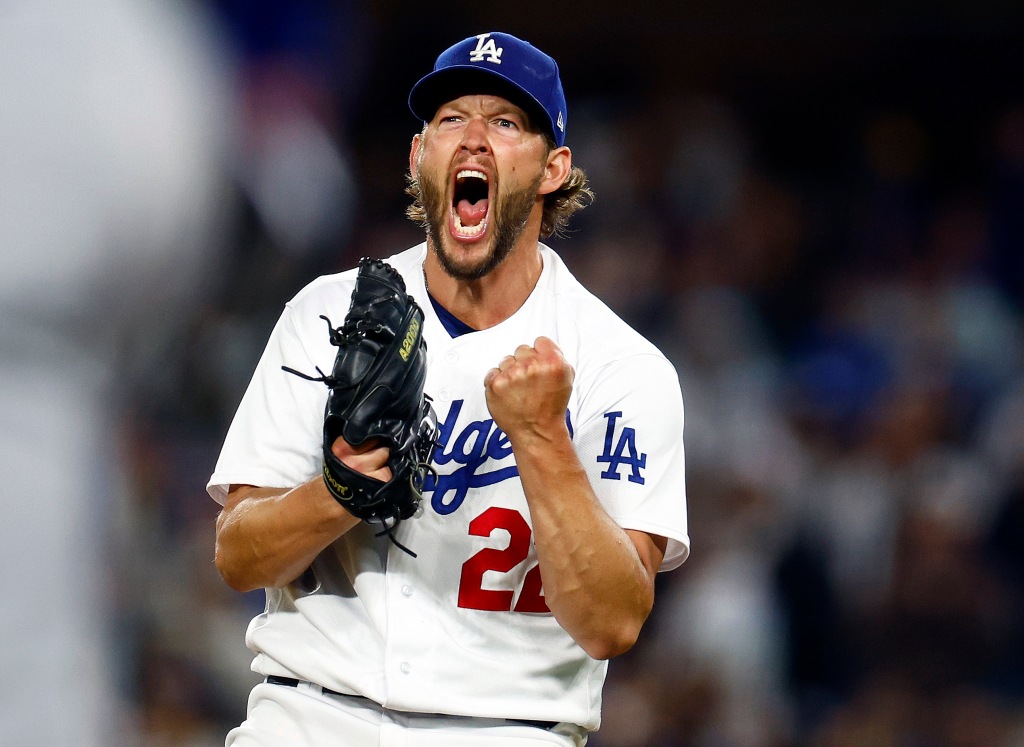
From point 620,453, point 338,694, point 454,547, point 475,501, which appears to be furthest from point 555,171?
point 338,694

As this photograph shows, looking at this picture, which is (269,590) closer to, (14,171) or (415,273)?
(415,273)

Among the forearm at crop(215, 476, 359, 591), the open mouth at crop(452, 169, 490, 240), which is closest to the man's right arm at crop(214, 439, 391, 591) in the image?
the forearm at crop(215, 476, 359, 591)

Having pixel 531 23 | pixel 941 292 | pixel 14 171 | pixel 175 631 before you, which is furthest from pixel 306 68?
pixel 14 171

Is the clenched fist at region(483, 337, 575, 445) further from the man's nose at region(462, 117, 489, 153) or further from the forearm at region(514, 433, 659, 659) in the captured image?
the man's nose at region(462, 117, 489, 153)

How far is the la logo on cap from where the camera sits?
3010 millimetres

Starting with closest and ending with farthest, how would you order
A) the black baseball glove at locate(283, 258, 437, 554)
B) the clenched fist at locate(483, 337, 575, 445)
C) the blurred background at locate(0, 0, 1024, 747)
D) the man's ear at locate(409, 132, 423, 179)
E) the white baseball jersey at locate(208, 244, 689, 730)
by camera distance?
1. the black baseball glove at locate(283, 258, 437, 554)
2. the clenched fist at locate(483, 337, 575, 445)
3. the white baseball jersey at locate(208, 244, 689, 730)
4. the man's ear at locate(409, 132, 423, 179)
5. the blurred background at locate(0, 0, 1024, 747)

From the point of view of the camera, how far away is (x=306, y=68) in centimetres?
669

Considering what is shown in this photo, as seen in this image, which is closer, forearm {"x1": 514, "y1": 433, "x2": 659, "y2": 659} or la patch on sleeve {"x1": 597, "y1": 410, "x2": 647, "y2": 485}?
forearm {"x1": 514, "y1": 433, "x2": 659, "y2": 659}

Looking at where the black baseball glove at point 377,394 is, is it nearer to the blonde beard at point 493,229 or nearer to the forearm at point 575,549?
the forearm at point 575,549

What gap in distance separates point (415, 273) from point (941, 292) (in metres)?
4.11

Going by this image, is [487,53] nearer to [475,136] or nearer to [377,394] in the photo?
[475,136]

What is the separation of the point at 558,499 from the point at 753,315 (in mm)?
4142

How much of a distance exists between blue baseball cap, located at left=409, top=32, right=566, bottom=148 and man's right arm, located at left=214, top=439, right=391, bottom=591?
3.22 ft

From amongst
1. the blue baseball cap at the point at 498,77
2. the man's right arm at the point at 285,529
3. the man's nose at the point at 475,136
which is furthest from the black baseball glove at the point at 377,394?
the blue baseball cap at the point at 498,77
